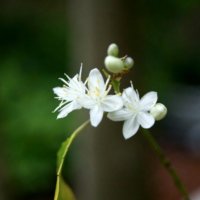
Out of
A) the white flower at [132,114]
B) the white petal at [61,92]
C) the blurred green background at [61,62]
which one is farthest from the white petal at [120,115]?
the blurred green background at [61,62]

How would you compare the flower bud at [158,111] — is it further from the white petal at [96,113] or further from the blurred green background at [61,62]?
the blurred green background at [61,62]

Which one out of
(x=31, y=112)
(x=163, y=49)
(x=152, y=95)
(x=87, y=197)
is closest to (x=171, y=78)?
(x=163, y=49)

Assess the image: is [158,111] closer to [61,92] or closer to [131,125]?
[131,125]

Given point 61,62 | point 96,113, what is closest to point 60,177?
point 96,113

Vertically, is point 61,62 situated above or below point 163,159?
above

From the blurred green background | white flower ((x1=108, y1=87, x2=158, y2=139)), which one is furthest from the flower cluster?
the blurred green background

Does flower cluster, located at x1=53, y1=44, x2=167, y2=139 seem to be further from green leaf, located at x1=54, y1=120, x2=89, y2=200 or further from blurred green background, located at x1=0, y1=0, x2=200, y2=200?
blurred green background, located at x1=0, y1=0, x2=200, y2=200

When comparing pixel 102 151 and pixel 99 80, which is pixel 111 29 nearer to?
pixel 102 151
